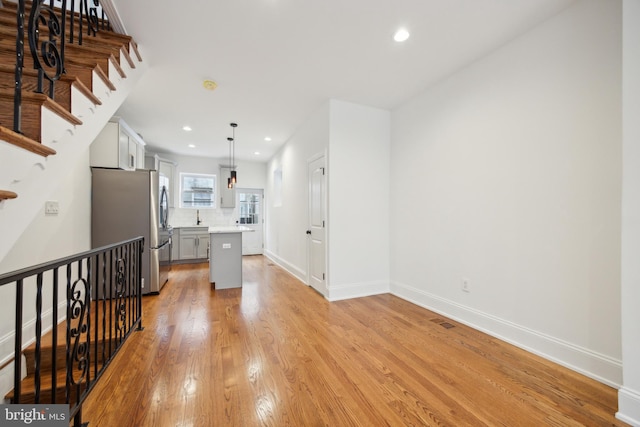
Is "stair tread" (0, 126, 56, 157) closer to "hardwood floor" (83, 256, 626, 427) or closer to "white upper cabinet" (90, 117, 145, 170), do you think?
"hardwood floor" (83, 256, 626, 427)

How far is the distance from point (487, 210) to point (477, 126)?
89 centimetres

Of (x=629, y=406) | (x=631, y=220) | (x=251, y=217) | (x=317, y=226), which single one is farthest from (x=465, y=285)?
(x=251, y=217)

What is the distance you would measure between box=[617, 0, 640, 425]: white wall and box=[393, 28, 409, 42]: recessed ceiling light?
1.35 meters

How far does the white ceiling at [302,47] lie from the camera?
2031mm

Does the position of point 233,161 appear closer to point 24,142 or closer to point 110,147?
point 110,147

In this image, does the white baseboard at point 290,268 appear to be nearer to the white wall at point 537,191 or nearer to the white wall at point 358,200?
the white wall at point 358,200

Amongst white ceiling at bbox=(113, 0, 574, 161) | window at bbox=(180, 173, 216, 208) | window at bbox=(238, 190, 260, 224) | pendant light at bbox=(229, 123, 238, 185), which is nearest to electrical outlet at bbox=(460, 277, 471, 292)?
white ceiling at bbox=(113, 0, 574, 161)

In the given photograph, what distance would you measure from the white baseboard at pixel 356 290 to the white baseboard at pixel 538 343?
0.72m

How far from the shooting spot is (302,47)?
8.15 ft

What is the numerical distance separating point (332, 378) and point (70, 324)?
1.60 meters

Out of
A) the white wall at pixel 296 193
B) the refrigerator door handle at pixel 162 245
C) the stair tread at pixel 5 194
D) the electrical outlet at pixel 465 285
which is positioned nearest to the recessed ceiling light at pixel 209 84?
Answer: the white wall at pixel 296 193

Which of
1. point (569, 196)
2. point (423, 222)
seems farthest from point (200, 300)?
point (569, 196)

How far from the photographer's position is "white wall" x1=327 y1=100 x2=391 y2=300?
11.6 ft

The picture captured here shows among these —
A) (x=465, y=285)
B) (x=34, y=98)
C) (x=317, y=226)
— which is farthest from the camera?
(x=317, y=226)
